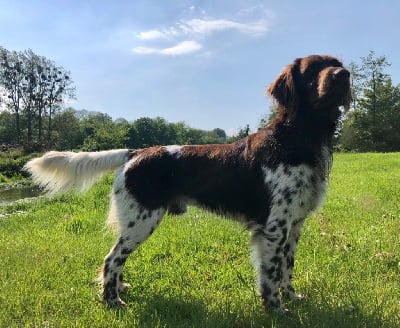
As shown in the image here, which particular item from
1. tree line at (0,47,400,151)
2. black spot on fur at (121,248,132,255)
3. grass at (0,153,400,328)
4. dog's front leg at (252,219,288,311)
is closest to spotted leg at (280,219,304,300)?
grass at (0,153,400,328)

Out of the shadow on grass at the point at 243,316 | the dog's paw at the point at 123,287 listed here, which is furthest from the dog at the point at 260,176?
the shadow on grass at the point at 243,316

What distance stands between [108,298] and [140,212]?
2.89 feet

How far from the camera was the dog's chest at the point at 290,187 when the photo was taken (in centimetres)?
384

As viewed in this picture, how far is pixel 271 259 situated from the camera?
3.93 meters

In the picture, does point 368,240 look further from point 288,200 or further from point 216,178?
point 216,178

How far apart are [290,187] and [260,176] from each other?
305 mm

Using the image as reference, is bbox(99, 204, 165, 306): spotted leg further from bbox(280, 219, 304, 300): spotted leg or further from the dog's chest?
bbox(280, 219, 304, 300): spotted leg

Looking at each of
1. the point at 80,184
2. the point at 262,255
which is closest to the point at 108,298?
the point at 80,184

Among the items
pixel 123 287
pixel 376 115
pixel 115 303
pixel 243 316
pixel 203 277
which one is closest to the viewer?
pixel 243 316

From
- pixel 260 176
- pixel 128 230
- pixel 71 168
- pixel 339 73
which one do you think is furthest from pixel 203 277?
pixel 339 73

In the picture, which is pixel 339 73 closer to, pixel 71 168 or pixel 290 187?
pixel 290 187

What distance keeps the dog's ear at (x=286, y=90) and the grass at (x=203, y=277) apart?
1591 millimetres

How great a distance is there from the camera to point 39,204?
12.1 meters

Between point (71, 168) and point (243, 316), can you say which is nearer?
point (243, 316)
